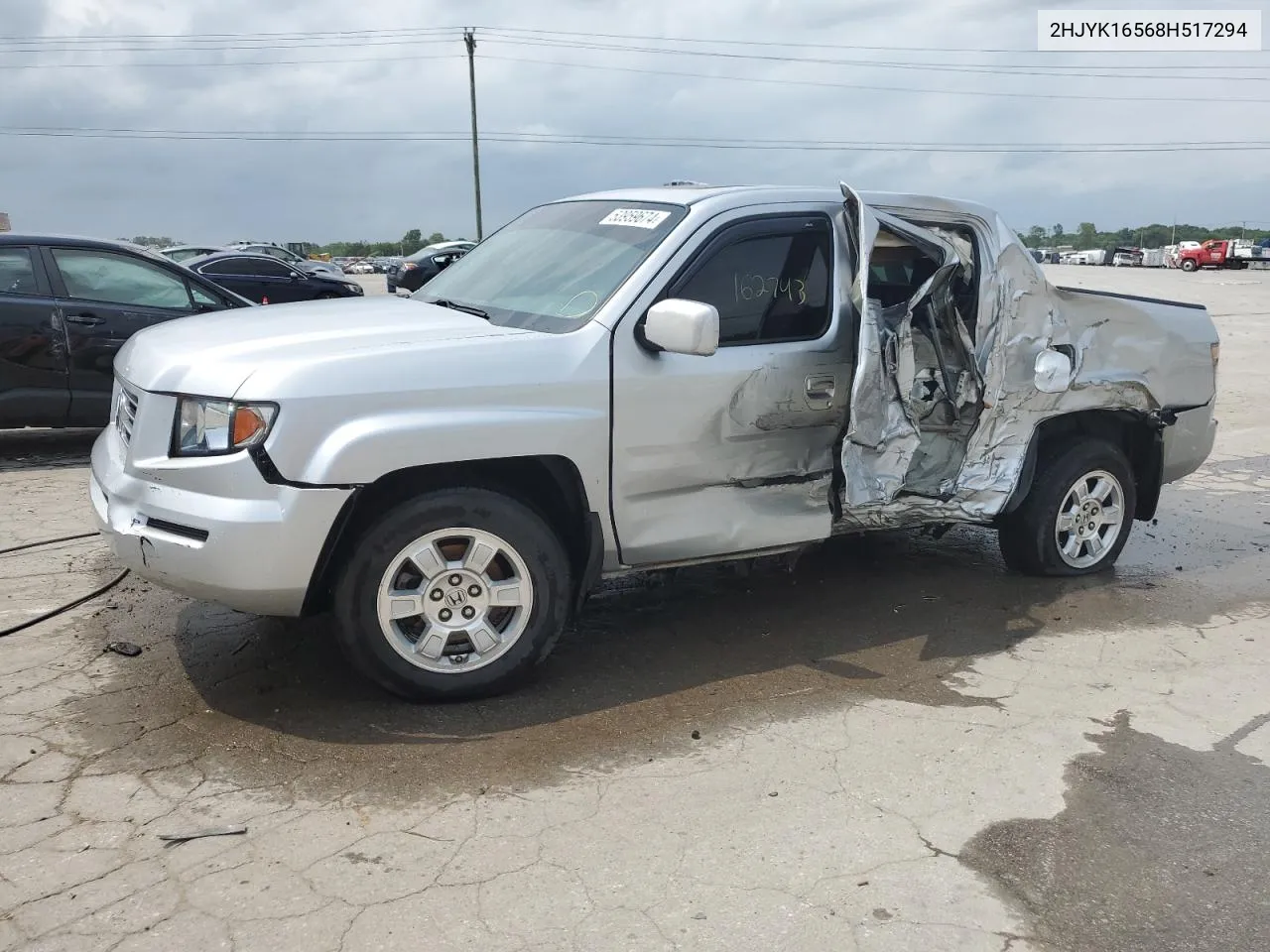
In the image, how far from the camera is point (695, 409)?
439 centimetres

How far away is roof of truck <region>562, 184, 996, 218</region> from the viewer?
15.5 feet

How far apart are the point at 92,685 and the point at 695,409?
257 centimetres

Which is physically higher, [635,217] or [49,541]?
[635,217]

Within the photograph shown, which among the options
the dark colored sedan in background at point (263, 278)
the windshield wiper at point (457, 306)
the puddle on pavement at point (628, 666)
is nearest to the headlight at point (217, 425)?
the puddle on pavement at point (628, 666)

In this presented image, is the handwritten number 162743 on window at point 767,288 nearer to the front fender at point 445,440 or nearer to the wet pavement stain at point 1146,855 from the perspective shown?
the front fender at point 445,440

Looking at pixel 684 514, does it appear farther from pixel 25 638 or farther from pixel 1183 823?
pixel 25 638

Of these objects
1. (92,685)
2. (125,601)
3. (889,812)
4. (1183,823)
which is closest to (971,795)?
(889,812)

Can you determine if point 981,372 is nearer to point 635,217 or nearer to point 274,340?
point 635,217

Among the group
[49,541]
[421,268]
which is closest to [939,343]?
[49,541]

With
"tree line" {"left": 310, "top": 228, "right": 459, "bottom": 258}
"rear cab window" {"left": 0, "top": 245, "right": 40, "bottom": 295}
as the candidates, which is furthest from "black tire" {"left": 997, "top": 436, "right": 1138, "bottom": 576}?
"tree line" {"left": 310, "top": 228, "right": 459, "bottom": 258}

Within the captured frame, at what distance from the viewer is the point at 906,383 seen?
4973 mm

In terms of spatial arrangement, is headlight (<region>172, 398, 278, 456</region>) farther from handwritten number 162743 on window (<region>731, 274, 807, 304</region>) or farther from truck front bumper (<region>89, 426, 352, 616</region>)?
handwritten number 162743 on window (<region>731, 274, 807, 304</region>)

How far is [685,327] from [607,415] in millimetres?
458

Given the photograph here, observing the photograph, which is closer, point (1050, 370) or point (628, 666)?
point (628, 666)
